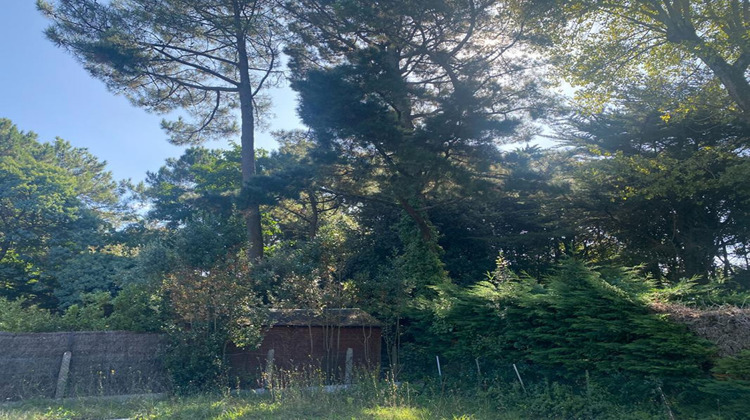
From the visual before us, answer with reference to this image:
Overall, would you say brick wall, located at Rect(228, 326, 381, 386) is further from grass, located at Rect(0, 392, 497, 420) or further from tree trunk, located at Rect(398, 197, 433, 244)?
tree trunk, located at Rect(398, 197, 433, 244)

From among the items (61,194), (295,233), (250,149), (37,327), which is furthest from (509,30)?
(61,194)

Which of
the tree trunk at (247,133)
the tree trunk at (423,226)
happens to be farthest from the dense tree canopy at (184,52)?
the tree trunk at (423,226)

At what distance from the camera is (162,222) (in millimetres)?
28312

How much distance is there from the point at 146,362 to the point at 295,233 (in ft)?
42.0

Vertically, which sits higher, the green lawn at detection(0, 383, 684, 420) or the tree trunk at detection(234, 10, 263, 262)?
the tree trunk at detection(234, 10, 263, 262)

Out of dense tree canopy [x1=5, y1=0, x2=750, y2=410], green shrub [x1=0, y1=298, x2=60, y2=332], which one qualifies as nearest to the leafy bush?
dense tree canopy [x1=5, y1=0, x2=750, y2=410]

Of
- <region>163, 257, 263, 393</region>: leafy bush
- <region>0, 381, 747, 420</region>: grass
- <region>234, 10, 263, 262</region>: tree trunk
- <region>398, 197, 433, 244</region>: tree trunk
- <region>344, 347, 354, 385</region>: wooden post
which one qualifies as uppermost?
<region>234, 10, 263, 262</region>: tree trunk

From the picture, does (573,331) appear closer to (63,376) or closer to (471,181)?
(471,181)

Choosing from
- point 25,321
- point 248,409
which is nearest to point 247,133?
point 25,321

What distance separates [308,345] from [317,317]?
881 mm

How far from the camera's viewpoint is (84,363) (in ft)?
38.7

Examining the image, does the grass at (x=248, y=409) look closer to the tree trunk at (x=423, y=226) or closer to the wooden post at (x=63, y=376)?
the wooden post at (x=63, y=376)

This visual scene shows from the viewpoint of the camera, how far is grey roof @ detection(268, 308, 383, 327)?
13.6 m

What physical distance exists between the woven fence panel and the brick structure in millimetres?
1909
